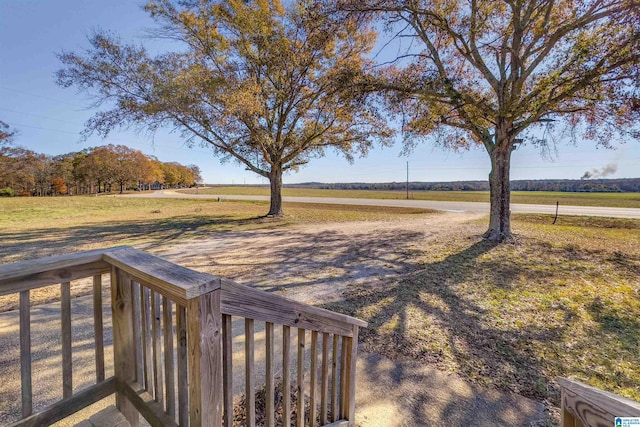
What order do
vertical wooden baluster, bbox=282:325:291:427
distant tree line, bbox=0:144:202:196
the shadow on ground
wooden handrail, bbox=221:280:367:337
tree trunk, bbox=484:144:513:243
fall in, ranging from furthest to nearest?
distant tree line, bbox=0:144:202:196, tree trunk, bbox=484:144:513:243, the shadow on ground, vertical wooden baluster, bbox=282:325:291:427, wooden handrail, bbox=221:280:367:337

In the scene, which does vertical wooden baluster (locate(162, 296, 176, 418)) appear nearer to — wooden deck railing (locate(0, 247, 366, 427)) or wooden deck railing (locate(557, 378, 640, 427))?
wooden deck railing (locate(0, 247, 366, 427))

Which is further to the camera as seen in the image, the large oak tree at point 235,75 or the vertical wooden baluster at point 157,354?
the large oak tree at point 235,75

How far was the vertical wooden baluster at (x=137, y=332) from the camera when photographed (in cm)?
143

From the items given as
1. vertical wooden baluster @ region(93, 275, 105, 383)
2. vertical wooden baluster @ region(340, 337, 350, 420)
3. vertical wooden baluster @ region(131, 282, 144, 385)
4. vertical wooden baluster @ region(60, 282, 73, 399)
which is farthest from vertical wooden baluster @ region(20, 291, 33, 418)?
vertical wooden baluster @ region(340, 337, 350, 420)

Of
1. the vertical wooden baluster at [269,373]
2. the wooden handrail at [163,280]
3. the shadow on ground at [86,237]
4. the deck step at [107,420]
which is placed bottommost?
the shadow on ground at [86,237]

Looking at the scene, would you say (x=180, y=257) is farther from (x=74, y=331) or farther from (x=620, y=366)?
(x=620, y=366)

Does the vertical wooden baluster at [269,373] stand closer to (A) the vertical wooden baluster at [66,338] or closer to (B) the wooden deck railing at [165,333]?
(B) the wooden deck railing at [165,333]

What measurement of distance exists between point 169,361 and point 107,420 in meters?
0.63

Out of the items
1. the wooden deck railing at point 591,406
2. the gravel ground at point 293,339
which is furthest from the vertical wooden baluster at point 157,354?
the wooden deck railing at point 591,406

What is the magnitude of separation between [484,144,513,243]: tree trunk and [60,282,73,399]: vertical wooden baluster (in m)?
8.47

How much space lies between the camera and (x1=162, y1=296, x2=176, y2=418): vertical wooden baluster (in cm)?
125

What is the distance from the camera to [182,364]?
45.4 inches

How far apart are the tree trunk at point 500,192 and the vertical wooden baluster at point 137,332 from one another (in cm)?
819

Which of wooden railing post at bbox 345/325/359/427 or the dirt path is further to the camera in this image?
the dirt path
